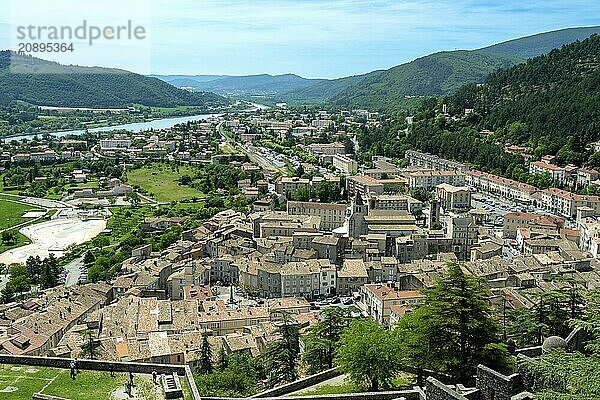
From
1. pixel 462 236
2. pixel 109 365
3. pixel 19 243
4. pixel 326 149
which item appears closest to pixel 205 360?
pixel 109 365

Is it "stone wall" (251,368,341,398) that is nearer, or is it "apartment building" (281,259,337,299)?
"stone wall" (251,368,341,398)

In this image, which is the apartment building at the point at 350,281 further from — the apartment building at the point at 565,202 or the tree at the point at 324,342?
the apartment building at the point at 565,202

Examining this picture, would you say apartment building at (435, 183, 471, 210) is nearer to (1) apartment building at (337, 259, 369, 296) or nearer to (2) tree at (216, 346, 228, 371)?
(1) apartment building at (337, 259, 369, 296)

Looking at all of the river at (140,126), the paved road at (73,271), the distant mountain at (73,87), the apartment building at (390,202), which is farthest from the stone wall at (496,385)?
the distant mountain at (73,87)

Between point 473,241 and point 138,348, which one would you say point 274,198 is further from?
point 138,348

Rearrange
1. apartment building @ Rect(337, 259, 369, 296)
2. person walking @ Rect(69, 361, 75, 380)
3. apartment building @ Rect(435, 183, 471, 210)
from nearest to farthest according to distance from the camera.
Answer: person walking @ Rect(69, 361, 75, 380) → apartment building @ Rect(337, 259, 369, 296) → apartment building @ Rect(435, 183, 471, 210)

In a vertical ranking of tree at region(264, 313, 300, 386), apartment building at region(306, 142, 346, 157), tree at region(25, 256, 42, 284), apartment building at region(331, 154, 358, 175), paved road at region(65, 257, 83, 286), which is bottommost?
paved road at region(65, 257, 83, 286)

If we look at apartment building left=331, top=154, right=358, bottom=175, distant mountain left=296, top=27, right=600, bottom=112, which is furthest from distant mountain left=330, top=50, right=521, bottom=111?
apartment building left=331, top=154, right=358, bottom=175
